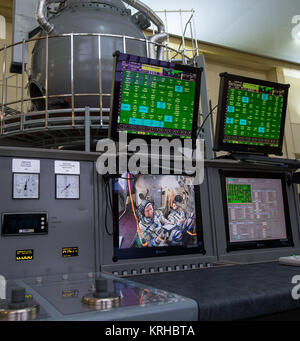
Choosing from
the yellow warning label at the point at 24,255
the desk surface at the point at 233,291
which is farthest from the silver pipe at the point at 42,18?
the desk surface at the point at 233,291

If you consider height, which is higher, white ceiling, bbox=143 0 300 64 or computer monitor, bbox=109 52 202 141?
white ceiling, bbox=143 0 300 64

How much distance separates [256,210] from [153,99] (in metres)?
0.74

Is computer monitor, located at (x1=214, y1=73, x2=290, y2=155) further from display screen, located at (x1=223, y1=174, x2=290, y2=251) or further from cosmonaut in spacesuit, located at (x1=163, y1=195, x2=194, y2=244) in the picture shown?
cosmonaut in spacesuit, located at (x1=163, y1=195, x2=194, y2=244)

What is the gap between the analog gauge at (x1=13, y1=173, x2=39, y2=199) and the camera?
1.19 metres

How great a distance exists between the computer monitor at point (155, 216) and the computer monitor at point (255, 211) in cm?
18

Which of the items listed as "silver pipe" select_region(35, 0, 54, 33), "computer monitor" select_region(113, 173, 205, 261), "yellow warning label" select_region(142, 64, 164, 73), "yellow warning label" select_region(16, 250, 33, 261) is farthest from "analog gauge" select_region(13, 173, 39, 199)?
"silver pipe" select_region(35, 0, 54, 33)

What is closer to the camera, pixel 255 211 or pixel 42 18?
pixel 255 211

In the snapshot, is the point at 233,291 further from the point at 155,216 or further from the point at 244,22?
the point at 244,22

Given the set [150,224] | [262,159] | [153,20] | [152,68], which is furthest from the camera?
[153,20]

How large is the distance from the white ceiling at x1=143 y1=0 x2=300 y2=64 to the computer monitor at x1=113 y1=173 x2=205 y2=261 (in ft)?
12.2

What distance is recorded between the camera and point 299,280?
94 cm

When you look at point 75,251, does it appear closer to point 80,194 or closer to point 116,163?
point 80,194

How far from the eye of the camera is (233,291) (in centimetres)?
80

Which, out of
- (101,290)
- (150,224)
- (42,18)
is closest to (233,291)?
(101,290)
